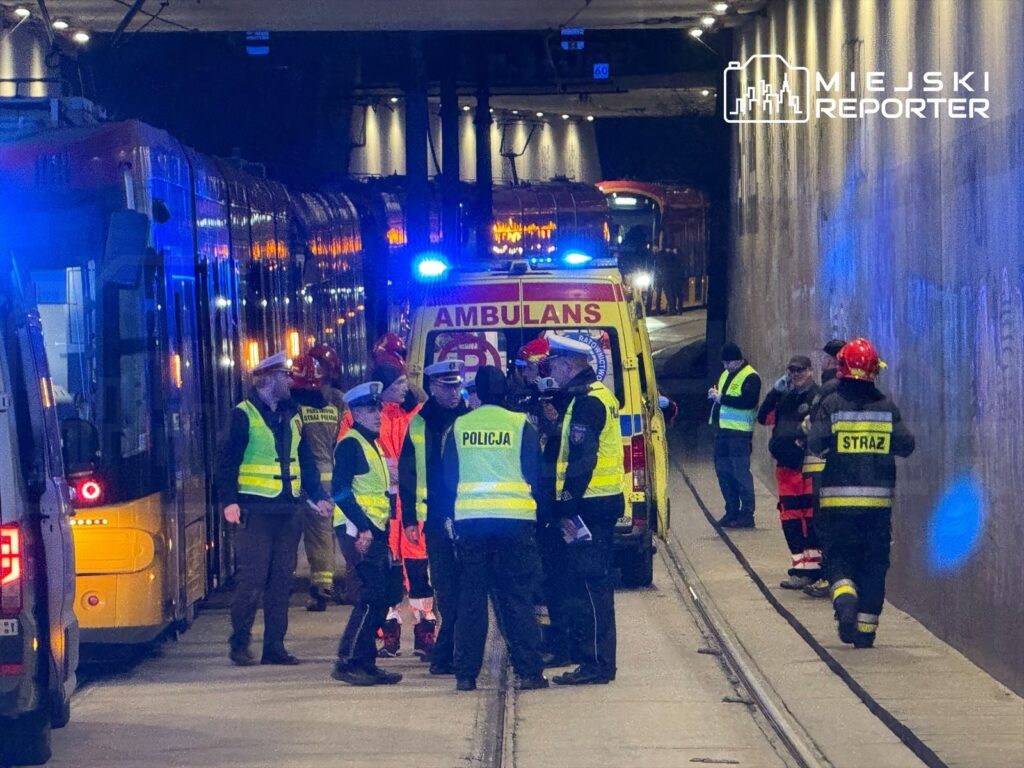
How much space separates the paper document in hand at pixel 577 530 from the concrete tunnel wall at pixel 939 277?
223cm

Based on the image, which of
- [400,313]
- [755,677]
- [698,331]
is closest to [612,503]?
[755,677]

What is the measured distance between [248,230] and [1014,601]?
7.50 meters

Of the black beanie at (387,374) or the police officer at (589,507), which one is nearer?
the police officer at (589,507)

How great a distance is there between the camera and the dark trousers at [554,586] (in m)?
11.8

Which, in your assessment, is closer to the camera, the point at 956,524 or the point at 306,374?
the point at 956,524

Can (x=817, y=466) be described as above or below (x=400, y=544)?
above

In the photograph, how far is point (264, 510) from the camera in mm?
12336

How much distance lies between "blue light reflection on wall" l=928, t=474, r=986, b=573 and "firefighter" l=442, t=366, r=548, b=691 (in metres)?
2.55

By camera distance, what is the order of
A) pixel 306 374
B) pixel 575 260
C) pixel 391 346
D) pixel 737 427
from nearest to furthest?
pixel 306 374 → pixel 391 346 → pixel 575 260 → pixel 737 427

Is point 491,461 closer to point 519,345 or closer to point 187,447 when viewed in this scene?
point 187,447

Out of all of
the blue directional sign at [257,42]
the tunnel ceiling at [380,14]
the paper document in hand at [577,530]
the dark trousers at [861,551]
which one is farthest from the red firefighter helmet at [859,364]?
the blue directional sign at [257,42]

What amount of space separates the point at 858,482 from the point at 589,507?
1.79 m

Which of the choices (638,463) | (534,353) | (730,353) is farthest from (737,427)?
(534,353)

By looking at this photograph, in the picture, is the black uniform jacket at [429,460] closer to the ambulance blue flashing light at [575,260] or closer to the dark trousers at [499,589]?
the dark trousers at [499,589]
